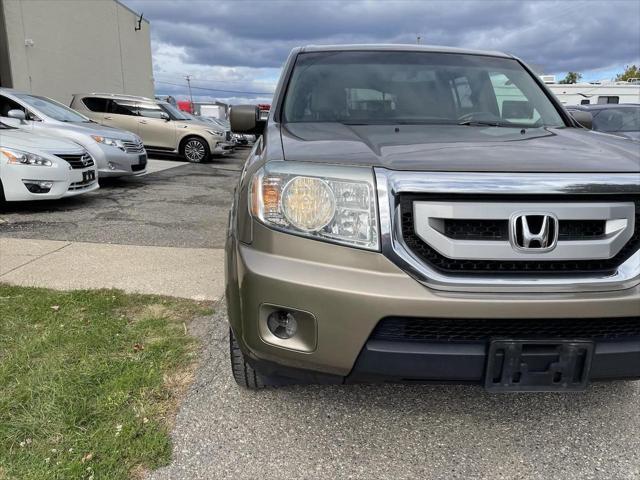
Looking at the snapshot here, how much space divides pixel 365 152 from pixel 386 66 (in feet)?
4.80

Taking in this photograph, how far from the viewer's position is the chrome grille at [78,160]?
6.54 metres

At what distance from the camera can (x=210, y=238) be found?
5.61 m

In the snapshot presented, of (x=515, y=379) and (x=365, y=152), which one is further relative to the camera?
(x=365, y=152)

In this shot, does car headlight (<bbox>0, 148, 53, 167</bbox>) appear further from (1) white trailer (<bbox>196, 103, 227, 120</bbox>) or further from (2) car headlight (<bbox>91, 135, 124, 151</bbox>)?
(1) white trailer (<bbox>196, 103, 227, 120</bbox>)

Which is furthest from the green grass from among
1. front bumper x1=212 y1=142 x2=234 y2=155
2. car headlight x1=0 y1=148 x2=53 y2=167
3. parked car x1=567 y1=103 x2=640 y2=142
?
front bumper x1=212 y1=142 x2=234 y2=155

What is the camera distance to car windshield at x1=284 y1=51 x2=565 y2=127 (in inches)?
115

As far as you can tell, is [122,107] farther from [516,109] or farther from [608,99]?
[608,99]

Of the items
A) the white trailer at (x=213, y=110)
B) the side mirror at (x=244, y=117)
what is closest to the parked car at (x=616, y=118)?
the side mirror at (x=244, y=117)

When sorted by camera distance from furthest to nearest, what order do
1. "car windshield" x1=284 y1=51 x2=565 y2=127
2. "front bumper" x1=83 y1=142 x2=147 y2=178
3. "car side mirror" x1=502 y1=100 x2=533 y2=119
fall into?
"front bumper" x1=83 y1=142 x2=147 y2=178 → "car side mirror" x1=502 y1=100 x2=533 y2=119 → "car windshield" x1=284 y1=51 x2=565 y2=127

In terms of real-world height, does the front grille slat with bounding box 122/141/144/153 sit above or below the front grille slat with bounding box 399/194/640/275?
below

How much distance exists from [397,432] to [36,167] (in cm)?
565

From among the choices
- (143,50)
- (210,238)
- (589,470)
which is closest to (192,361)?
(589,470)

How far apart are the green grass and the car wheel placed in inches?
437

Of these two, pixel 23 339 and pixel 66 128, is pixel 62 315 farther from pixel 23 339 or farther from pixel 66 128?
pixel 66 128
